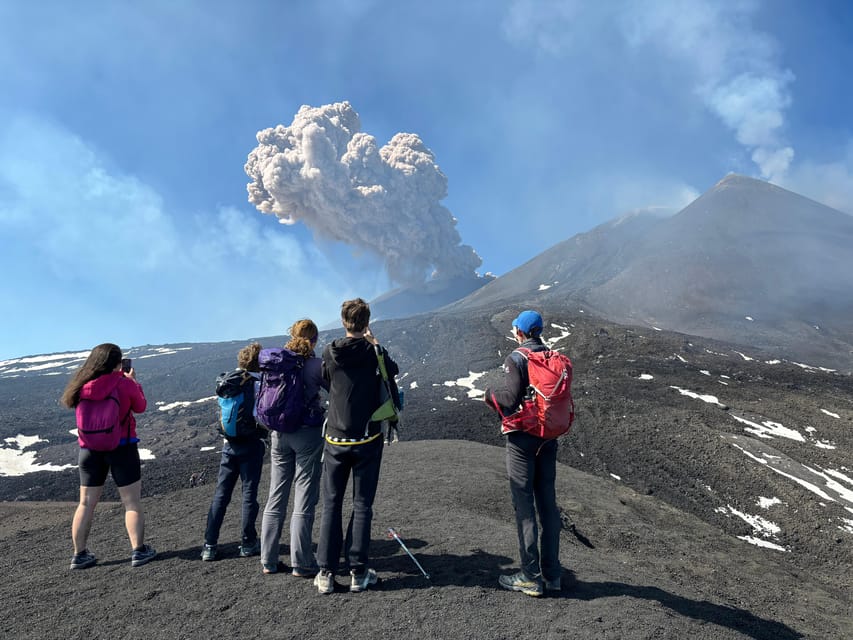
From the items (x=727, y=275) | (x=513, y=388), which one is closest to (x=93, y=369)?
(x=513, y=388)

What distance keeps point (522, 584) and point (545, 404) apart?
68.4 inches

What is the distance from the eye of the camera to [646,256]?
75.7 meters

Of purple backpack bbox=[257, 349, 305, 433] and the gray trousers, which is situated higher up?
purple backpack bbox=[257, 349, 305, 433]

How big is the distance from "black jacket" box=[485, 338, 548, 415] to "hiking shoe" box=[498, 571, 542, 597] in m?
1.61

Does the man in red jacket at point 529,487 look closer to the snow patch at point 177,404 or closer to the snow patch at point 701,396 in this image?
the snow patch at point 701,396

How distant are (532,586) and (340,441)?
2229 millimetres

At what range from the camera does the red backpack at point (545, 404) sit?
13.1 ft

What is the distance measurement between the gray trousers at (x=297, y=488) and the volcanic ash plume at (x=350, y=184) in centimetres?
10318

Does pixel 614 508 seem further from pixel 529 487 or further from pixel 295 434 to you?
pixel 295 434

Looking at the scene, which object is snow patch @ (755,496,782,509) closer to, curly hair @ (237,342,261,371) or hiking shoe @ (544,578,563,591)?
hiking shoe @ (544,578,563,591)

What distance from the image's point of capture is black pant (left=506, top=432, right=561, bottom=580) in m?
4.11

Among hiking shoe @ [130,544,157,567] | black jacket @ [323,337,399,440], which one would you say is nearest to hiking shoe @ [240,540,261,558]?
hiking shoe @ [130,544,157,567]

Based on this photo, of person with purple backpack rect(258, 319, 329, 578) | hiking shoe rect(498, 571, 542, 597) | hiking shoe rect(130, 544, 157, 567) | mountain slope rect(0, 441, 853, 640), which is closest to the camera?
mountain slope rect(0, 441, 853, 640)

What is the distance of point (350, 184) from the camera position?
346 ft
